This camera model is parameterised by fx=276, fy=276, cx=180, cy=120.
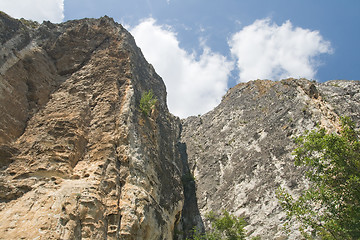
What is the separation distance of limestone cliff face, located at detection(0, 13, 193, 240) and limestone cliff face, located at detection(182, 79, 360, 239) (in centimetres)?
533

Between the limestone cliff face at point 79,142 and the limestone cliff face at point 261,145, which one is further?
the limestone cliff face at point 261,145

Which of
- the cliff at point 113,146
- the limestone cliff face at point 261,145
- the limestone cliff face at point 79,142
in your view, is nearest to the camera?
the limestone cliff face at point 79,142

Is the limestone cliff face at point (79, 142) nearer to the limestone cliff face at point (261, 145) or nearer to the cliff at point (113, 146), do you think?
the cliff at point (113, 146)

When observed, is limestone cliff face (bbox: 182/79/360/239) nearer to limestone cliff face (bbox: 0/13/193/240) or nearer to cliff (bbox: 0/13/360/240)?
cliff (bbox: 0/13/360/240)

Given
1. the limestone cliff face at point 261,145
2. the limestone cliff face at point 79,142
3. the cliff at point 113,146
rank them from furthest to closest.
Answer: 1. the limestone cliff face at point 261,145
2. the cliff at point 113,146
3. the limestone cliff face at point 79,142

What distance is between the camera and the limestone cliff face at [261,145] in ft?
60.3

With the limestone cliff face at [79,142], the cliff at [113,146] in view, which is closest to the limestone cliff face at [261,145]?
the cliff at [113,146]

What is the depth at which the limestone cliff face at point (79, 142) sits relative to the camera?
33.0ft

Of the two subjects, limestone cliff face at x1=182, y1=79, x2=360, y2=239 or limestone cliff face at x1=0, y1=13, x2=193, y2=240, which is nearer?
limestone cliff face at x1=0, y1=13, x2=193, y2=240

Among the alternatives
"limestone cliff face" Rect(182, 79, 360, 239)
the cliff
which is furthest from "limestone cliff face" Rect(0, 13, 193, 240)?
"limestone cliff face" Rect(182, 79, 360, 239)

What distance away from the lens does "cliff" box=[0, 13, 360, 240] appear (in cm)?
1059

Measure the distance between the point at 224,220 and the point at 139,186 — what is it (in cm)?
625

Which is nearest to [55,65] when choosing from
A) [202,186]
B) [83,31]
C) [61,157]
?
[83,31]

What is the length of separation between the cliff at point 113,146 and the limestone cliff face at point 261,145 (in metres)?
0.10
